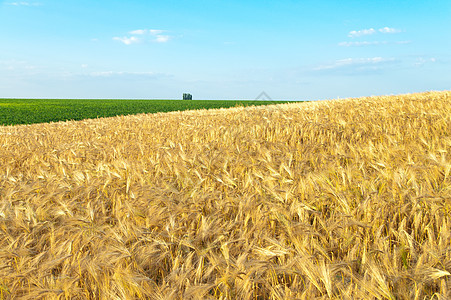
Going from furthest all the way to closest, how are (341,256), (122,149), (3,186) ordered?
(122,149) → (3,186) → (341,256)

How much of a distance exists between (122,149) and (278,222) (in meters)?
3.57

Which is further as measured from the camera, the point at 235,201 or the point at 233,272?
the point at 235,201

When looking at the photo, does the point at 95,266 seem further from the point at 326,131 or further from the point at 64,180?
the point at 326,131

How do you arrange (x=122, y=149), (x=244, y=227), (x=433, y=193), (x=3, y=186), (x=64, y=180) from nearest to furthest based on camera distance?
1. (x=244, y=227)
2. (x=433, y=193)
3. (x=64, y=180)
4. (x=3, y=186)
5. (x=122, y=149)

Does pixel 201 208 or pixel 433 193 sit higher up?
pixel 433 193

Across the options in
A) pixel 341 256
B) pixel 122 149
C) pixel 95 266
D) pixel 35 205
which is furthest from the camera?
pixel 122 149

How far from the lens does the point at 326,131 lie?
16.7ft

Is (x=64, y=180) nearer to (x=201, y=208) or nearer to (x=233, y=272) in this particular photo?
(x=201, y=208)

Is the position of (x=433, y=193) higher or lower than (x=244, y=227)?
higher

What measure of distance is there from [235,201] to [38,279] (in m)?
1.16

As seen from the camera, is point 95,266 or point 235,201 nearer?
point 95,266

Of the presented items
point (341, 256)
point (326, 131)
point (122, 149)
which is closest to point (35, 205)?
point (341, 256)

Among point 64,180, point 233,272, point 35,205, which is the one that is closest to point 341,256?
point 233,272

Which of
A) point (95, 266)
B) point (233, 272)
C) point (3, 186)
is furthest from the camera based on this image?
point (3, 186)
